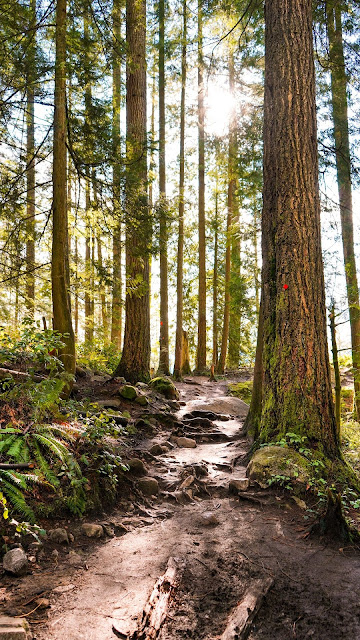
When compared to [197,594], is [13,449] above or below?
above

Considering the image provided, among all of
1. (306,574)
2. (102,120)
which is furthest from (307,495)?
(102,120)

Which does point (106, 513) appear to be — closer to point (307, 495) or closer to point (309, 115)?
point (307, 495)

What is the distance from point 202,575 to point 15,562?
1337 millimetres

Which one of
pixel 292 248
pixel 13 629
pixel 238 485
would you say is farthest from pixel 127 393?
pixel 13 629

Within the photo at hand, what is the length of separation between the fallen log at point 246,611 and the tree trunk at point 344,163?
6668mm

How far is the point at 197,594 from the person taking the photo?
2570mm

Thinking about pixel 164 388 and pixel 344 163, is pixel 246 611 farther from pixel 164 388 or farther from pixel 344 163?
pixel 344 163

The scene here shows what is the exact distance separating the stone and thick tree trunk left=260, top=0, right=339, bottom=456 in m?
3.50

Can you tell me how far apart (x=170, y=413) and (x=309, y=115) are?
584 cm

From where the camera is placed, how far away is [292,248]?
5129 millimetres

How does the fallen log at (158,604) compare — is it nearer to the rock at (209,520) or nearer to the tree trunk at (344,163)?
the rock at (209,520)

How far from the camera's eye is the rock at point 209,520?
3.78 metres

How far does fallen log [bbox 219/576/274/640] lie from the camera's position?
2.14m

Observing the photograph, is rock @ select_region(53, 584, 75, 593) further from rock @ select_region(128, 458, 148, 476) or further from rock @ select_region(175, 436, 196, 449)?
rock @ select_region(175, 436, 196, 449)
